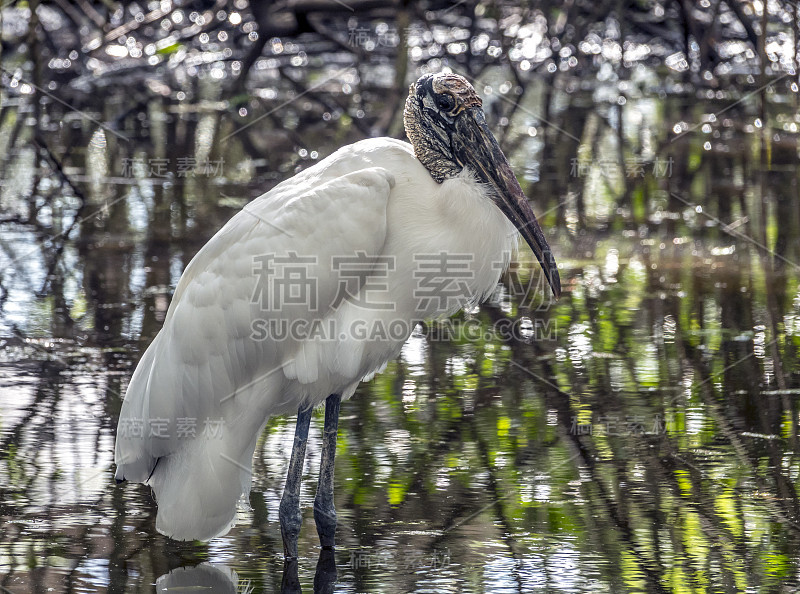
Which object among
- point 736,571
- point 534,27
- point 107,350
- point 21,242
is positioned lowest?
point 736,571

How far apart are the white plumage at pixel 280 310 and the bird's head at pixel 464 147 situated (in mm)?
49

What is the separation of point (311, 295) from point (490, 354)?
2421 mm

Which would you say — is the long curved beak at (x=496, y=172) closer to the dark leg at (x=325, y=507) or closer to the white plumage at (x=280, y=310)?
the white plumage at (x=280, y=310)

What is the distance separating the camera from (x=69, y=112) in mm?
13328

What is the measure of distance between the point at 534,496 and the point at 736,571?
88cm

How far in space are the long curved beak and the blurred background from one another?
0.95 meters

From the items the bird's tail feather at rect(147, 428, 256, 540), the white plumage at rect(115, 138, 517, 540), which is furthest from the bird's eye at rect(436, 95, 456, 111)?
the bird's tail feather at rect(147, 428, 256, 540)

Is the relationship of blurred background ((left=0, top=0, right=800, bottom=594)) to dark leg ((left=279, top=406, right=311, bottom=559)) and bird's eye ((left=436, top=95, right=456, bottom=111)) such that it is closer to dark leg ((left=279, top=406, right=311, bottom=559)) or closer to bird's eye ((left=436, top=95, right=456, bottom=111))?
dark leg ((left=279, top=406, right=311, bottom=559))

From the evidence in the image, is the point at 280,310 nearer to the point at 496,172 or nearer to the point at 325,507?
the point at 325,507

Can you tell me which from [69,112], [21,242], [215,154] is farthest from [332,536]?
[69,112]

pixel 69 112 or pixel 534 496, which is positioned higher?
pixel 69 112

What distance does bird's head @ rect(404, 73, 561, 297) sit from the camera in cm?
425

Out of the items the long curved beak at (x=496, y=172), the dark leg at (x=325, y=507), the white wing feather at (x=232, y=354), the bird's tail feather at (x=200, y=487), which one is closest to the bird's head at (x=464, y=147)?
the long curved beak at (x=496, y=172)

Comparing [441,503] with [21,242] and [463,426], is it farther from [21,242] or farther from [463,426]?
[21,242]
